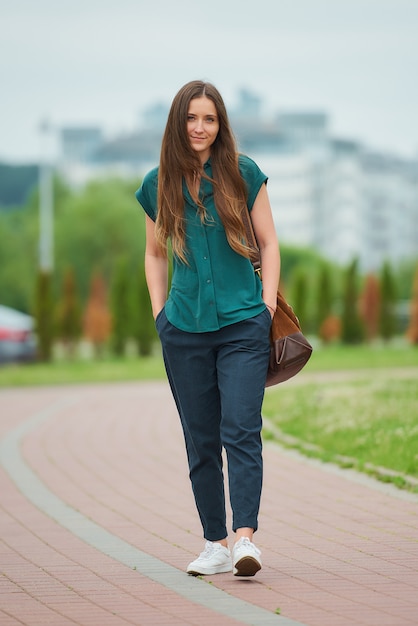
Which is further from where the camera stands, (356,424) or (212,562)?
(356,424)

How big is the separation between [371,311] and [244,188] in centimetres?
2532

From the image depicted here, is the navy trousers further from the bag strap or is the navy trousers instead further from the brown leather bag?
the bag strap

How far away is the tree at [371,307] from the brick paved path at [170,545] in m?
19.7

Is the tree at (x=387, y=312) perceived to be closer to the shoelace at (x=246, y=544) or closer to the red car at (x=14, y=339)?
the red car at (x=14, y=339)

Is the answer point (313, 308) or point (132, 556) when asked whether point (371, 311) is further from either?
point (132, 556)

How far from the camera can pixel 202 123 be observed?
523cm

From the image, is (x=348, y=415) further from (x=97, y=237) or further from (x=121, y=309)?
(x=97, y=237)

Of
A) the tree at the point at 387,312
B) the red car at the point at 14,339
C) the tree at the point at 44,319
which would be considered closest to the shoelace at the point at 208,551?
the red car at the point at 14,339

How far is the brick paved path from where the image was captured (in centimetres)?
474

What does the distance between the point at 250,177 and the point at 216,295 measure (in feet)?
1.57

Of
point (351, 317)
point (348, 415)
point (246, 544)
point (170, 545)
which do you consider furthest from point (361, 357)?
point (246, 544)

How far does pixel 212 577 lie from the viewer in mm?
5332

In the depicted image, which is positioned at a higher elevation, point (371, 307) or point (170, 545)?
point (170, 545)

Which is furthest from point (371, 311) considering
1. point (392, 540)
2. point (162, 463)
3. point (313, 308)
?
point (392, 540)
